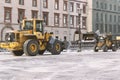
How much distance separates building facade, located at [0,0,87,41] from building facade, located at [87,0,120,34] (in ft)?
5.85

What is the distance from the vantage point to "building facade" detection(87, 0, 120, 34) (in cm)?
8631

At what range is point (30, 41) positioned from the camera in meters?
33.5

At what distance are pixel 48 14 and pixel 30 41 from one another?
40355mm

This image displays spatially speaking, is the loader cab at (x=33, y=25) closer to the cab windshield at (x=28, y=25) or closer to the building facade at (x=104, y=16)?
the cab windshield at (x=28, y=25)

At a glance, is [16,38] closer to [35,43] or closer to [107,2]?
[35,43]

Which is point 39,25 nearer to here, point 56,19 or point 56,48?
point 56,48

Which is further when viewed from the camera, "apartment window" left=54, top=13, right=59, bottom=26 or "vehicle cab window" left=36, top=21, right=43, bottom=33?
"apartment window" left=54, top=13, right=59, bottom=26

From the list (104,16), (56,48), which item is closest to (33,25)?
(56,48)

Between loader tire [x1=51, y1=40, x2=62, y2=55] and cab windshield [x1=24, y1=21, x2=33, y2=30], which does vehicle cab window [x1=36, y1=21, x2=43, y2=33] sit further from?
loader tire [x1=51, y1=40, x2=62, y2=55]

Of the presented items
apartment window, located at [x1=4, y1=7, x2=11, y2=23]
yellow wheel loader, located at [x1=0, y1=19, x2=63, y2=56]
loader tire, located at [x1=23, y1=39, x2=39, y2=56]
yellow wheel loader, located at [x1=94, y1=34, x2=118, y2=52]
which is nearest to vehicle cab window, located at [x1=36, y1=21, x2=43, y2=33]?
yellow wheel loader, located at [x1=0, y1=19, x2=63, y2=56]

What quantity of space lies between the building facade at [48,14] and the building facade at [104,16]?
1783 mm

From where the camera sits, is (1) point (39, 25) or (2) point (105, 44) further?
(2) point (105, 44)

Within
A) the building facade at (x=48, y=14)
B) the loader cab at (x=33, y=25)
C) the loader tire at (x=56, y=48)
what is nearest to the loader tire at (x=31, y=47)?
the loader cab at (x=33, y=25)

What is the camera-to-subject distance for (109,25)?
308 feet
